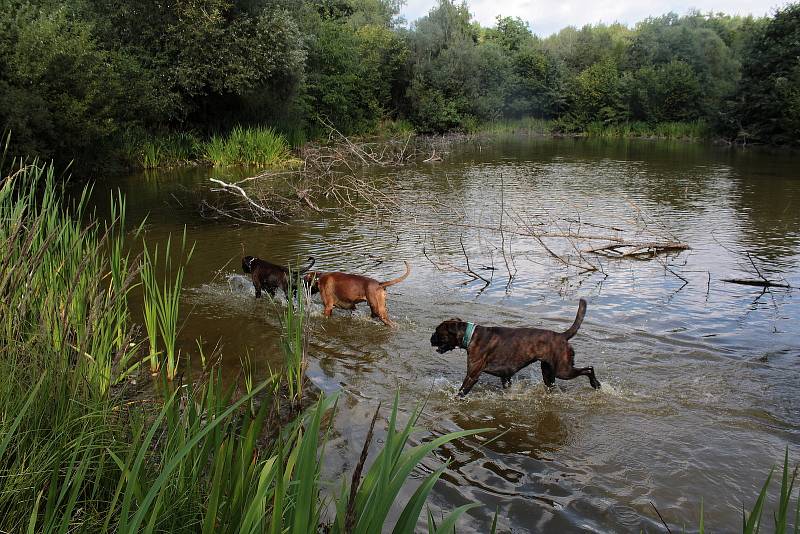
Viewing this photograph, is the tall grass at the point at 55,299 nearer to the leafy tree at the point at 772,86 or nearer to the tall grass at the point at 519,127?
the leafy tree at the point at 772,86

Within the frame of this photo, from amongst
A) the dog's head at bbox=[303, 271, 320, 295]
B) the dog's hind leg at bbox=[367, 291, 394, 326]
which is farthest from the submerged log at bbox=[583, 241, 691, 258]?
the dog's head at bbox=[303, 271, 320, 295]

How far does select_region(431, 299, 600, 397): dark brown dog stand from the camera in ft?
18.5

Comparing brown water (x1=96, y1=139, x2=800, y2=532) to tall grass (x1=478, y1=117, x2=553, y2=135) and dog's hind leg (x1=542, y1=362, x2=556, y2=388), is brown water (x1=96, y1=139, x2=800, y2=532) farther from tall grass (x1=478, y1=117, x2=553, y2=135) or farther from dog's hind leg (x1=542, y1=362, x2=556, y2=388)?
tall grass (x1=478, y1=117, x2=553, y2=135)

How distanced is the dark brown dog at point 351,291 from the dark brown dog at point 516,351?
1764mm

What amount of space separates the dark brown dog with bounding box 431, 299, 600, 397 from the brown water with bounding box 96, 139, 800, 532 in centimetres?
25

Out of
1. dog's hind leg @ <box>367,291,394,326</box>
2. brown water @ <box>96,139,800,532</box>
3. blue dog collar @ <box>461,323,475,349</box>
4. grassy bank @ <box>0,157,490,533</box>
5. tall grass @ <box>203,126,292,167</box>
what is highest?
tall grass @ <box>203,126,292,167</box>

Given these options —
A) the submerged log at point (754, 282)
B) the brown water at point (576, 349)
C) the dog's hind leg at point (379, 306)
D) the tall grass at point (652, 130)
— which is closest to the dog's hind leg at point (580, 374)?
the brown water at point (576, 349)

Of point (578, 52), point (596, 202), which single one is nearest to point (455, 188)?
point (596, 202)

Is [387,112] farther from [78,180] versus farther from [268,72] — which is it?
[78,180]

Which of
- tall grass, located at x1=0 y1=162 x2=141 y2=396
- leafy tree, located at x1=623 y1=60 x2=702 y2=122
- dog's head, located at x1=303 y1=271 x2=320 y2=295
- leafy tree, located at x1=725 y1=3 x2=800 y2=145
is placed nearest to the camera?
tall grass, located at x1=0 y1=162 x2=141 y2=396

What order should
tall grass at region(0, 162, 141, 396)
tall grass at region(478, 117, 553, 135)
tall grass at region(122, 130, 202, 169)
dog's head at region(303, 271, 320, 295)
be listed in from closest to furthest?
1. tall grass at region(0, 162, 141, 396)
2. dog's head at region(303, 271, 320, 295)
3. tall grass at region(122, 130, 202, 169)
4. tall grass at region(478, 117, 553, 135)

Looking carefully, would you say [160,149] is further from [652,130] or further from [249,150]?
[652,130]

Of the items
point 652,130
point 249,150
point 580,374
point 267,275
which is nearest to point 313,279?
point 267,275

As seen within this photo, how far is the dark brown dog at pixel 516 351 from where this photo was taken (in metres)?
5.63
